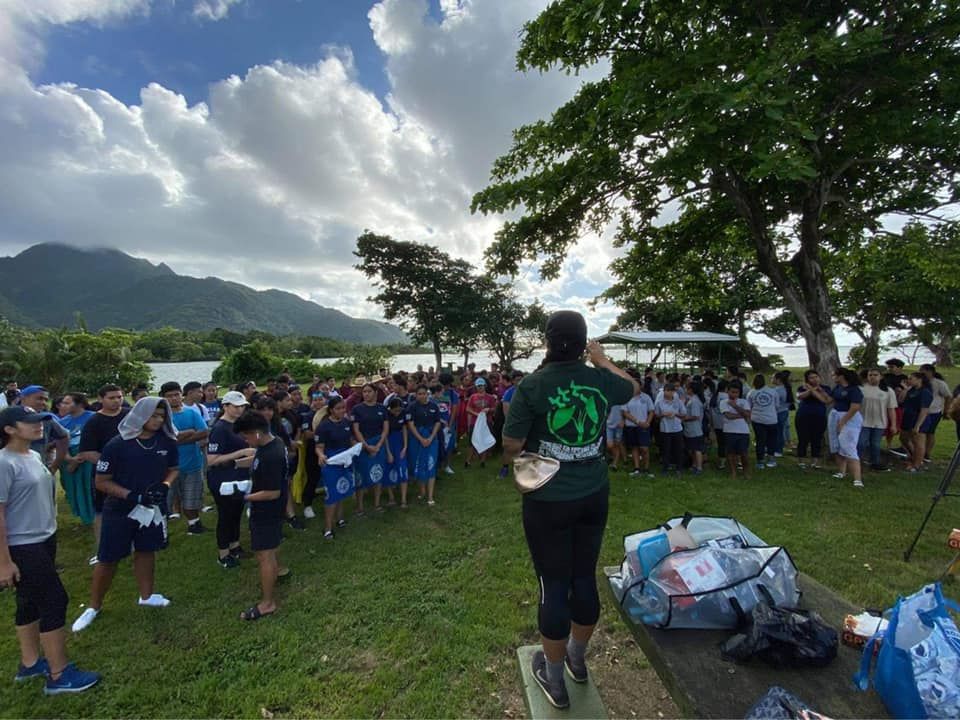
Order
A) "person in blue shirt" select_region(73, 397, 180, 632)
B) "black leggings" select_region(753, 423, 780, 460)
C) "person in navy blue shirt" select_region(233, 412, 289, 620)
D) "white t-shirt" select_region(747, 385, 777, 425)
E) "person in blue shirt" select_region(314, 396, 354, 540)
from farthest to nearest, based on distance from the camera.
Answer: "black leggings" select_region(753, 423, 780, 460), "white t-shirt" select_region(747, 385, 777, 425), "person in blue shirt" select_region(314, 396, 354, 540), "person in navy blue shirt" select_region(233, 412, 289, 620), "person in blue shirt" select_region(73, 397, 180, 632)

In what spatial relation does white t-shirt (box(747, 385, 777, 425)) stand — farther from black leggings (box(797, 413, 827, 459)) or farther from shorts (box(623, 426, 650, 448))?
shorts (box(623, 426, 650, 448))

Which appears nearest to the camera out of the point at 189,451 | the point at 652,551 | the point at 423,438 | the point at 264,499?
the point at 652,551

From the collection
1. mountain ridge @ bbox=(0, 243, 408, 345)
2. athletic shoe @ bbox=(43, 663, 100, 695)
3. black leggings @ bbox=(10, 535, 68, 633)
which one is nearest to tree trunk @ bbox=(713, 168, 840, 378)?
black leggings @ bbox=(10, 535, 68, 633)

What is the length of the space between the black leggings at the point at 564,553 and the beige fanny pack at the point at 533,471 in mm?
124

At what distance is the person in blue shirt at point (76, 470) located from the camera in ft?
16.3

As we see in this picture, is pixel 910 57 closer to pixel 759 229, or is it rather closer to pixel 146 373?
pixel 759 229

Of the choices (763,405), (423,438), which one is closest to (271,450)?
(423,438)

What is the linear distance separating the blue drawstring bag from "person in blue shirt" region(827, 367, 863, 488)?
5950 millimetres

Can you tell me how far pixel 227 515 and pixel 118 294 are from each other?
20372cm

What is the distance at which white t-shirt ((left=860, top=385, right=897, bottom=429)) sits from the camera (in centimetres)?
738

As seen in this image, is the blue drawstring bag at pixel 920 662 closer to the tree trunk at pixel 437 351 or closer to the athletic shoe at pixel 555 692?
the athletic shoe at pixel 555 692

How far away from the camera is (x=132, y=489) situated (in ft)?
11.6

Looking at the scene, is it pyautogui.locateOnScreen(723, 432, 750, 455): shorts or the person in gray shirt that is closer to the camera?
the person in gray shirt

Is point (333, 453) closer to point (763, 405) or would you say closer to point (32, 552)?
point (32, 552)
